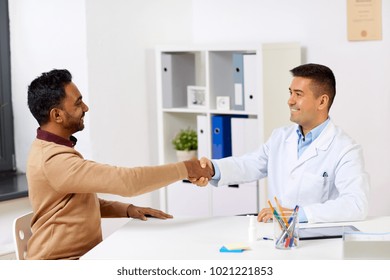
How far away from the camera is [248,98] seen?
3.72 m

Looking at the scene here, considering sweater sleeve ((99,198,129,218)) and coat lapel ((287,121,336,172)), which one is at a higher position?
coat lapel ((287,121,336,172))

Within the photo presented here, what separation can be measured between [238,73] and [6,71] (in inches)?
47.3

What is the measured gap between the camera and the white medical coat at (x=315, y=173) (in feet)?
7.37

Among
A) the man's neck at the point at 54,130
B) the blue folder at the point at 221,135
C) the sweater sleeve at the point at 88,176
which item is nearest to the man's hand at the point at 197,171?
the sweater sleeve at the point at 88,176

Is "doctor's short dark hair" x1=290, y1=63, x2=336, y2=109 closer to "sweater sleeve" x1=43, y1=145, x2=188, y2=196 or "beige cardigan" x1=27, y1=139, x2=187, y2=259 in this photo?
"beige cardigan" x1=27, y1=139, x2=187, y2=259

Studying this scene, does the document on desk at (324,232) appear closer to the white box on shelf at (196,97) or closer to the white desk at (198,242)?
the white desk at (198,242)

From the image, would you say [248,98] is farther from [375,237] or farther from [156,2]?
[375,237]

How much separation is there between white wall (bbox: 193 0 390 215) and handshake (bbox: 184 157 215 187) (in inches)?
54.3

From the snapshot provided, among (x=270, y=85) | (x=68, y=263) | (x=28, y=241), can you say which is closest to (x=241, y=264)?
(x=68, y=263)

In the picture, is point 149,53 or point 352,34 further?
point 149,53

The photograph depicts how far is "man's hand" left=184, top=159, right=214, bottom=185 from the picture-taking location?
99.5 inches

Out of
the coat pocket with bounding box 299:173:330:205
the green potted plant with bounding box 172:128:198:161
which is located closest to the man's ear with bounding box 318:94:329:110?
the coat pocket with bounding box 299:173:330:205

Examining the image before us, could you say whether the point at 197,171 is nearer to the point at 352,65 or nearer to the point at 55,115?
the point at 55,115

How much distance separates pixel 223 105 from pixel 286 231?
1923 mm
